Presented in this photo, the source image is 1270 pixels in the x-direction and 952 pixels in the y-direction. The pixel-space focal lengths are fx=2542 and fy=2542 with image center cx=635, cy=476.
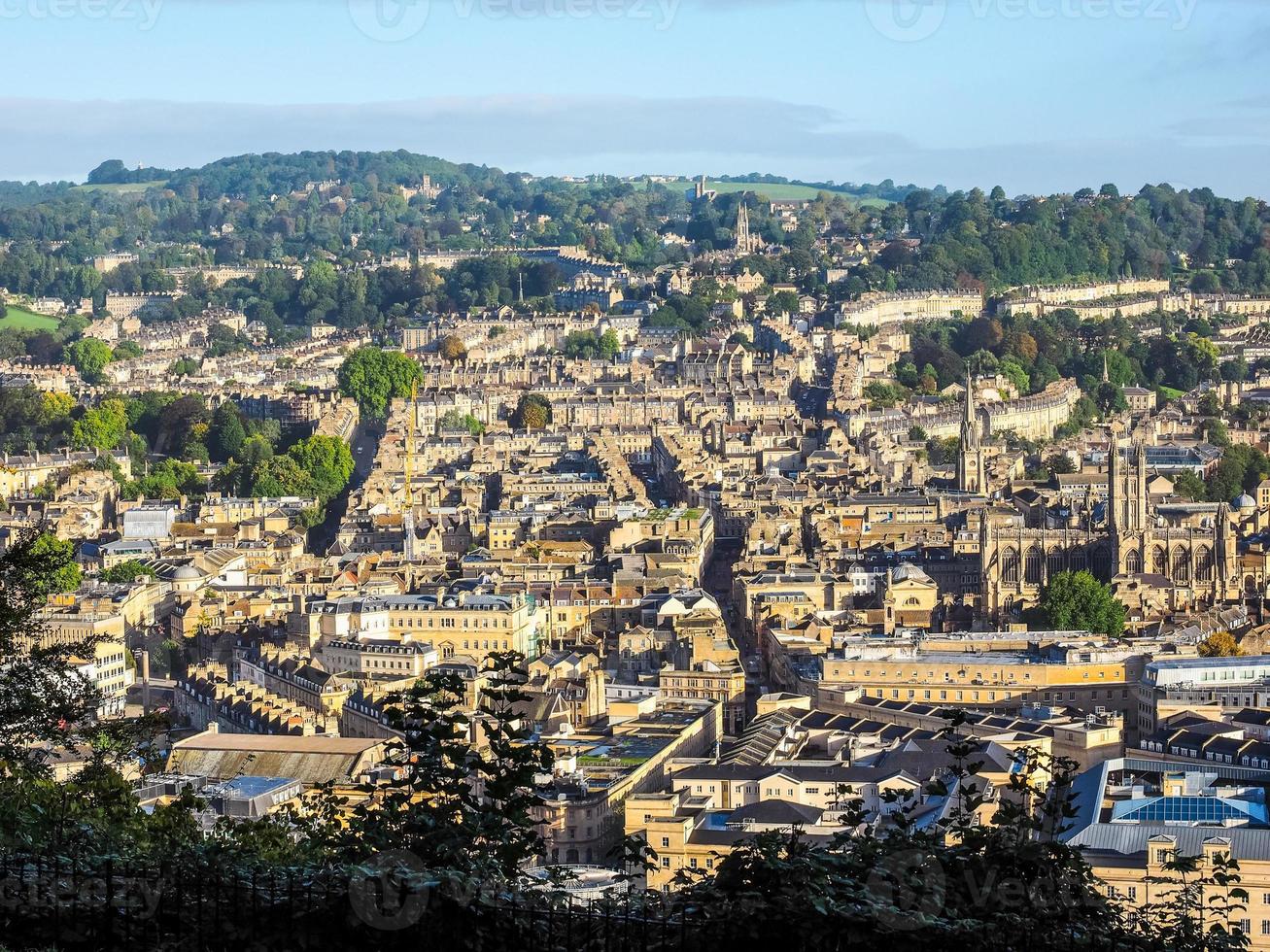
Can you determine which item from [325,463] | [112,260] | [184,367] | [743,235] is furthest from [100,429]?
[112,260]

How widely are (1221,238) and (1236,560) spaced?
6116 centimetres

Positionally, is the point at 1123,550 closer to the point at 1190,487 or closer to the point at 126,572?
the point at 1190,487

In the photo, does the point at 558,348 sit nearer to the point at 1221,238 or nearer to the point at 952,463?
the point at 952,463

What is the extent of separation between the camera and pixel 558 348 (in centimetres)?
8212

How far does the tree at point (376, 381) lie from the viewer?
2714 inches

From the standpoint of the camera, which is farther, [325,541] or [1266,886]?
[325,541]

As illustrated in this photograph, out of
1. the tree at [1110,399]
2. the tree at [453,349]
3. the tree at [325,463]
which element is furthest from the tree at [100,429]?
the tree at [1110,399]

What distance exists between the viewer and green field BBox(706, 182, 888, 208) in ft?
493

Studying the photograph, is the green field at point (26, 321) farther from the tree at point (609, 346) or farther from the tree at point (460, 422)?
the tree at point (460, 422)

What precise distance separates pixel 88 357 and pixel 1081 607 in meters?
48.4

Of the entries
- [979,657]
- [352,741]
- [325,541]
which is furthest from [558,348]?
[352,741]

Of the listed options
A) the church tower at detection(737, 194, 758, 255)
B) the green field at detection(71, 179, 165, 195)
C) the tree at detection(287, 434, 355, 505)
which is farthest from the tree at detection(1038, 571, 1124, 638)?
the green field at detection(71, 179, 165, 195)

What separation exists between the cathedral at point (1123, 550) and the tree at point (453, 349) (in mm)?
35076

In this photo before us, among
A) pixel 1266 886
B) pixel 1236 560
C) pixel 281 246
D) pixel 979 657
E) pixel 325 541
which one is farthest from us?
pixel 281 246
